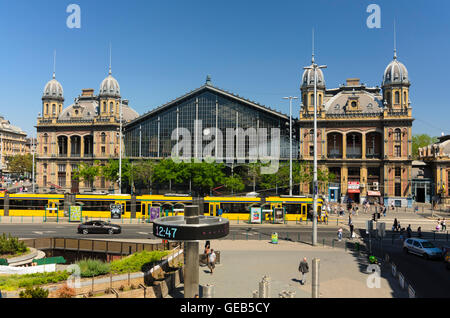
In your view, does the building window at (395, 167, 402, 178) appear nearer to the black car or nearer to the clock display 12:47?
the black car

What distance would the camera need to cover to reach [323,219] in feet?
151

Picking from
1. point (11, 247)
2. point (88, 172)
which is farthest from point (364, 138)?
point (11, 247)

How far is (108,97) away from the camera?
78.0m

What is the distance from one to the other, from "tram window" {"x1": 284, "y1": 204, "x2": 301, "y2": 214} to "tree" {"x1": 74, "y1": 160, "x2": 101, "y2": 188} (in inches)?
1650

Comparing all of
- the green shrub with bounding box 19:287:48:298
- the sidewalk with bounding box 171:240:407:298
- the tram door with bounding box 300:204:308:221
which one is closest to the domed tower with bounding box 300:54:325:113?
the tram door with bounding box 300:204:308:221

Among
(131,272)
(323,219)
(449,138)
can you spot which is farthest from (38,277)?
(449,138)

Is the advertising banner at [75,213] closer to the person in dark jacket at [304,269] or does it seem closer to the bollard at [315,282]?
the person in dark jacket at [304,269]

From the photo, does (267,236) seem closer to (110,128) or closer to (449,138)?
(110,128)

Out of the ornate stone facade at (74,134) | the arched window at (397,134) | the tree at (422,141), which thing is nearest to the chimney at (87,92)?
the ornate stone facade at (74,134)

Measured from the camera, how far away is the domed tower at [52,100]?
82375 mm

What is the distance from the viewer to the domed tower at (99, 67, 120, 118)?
3071 inches

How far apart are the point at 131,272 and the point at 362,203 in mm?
56320

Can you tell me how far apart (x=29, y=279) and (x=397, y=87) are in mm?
68440
